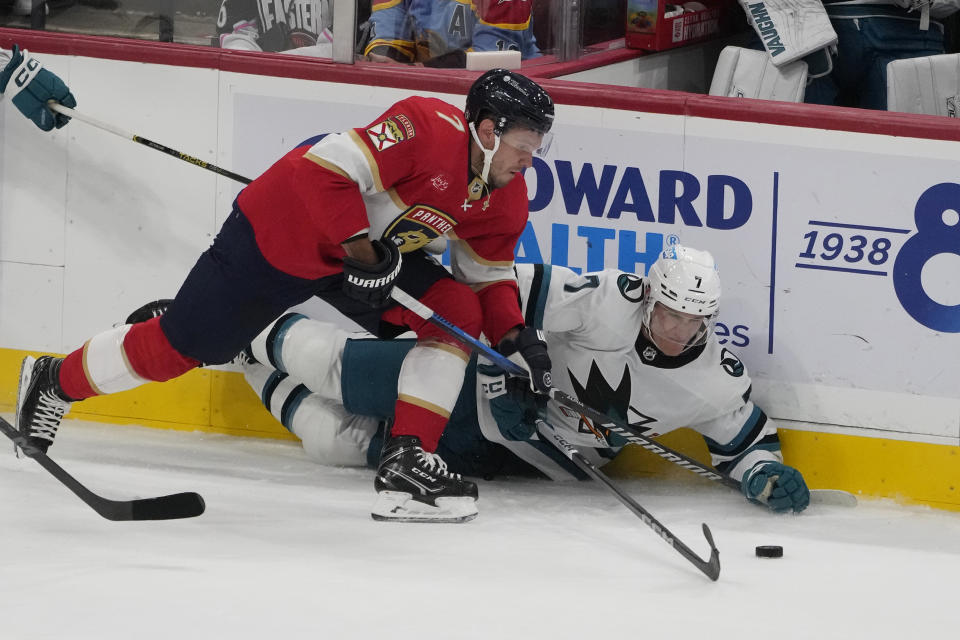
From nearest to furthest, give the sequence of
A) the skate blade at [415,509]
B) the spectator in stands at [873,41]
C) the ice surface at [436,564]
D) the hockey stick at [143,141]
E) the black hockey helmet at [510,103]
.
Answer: the ice surface at [436,564], the black hockey helmet at [510,103], the skate blade at [415,509], the hockey stick at [143,141], the spectator in stands at [873,41]

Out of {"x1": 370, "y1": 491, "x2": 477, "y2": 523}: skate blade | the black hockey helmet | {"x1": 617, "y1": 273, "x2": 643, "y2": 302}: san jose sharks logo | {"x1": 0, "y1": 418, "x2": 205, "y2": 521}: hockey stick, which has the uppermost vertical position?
the black hockey helmet

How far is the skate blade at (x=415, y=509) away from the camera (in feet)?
9.80

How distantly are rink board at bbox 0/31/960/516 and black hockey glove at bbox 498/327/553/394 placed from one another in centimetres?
42

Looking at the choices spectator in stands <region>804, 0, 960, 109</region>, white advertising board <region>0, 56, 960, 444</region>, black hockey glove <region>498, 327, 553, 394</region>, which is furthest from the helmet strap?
spectator in stands <region>804, 0, 960, 109</region>

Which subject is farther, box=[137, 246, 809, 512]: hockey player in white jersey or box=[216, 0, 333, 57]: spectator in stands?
box=[216, 0, 333, 57]: spectator in stands

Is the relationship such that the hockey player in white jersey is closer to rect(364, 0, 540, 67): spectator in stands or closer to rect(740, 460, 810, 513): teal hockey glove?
rect(740, 460, 810, 513): teal hockey glove

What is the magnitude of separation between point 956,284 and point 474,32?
4.81ft

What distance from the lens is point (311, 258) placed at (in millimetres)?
2953

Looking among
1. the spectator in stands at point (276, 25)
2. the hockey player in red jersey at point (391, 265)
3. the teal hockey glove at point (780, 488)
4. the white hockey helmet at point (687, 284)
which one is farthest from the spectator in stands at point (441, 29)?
the teal hockey glove at point (780, 488)

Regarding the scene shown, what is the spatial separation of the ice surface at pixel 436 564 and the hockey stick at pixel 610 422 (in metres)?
0.05

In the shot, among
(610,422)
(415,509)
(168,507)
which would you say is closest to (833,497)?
(610,422)

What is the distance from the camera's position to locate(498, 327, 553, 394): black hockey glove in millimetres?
3129

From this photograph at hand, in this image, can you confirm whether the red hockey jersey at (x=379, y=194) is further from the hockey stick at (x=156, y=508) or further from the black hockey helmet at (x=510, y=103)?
the hockey stick at (x=156, y=508)

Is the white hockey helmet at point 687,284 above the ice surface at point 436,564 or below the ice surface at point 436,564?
above
